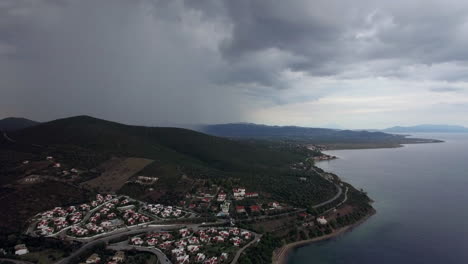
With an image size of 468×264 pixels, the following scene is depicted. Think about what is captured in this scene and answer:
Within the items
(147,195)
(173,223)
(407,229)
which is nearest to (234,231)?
(173,223)

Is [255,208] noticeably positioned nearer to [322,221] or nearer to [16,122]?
[322,221]

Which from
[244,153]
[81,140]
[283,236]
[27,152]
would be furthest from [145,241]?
[244,153]

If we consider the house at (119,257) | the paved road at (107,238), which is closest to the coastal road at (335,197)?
the paved road at (107,238)

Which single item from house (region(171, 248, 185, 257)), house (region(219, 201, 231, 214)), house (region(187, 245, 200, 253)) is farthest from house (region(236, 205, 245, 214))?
house (region(171, 248, 185, 257))

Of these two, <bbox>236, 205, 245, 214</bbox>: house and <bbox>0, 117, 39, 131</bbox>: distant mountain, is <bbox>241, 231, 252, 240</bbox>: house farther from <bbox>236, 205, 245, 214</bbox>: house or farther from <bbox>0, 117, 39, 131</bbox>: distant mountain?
<bbox>0, 117, 39, 131</bbox>: distant mountain

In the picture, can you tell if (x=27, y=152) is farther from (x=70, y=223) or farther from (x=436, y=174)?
(x=436, y=174)

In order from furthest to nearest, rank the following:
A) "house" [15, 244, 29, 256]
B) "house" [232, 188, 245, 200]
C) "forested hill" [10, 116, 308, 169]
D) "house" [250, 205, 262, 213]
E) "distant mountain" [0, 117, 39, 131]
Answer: "distant mountain" [0, 117, 39, 131] → "forested hill" [10, 116, 308, 169] → "house" [232, 188, 245, 200] → "house" [250, 205, 262, 213] → "house" [15, 244, 29, 256]

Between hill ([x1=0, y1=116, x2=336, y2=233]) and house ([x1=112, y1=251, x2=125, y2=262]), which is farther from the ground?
hill ([x1=0, y1=116, x2=336, y2=233])
